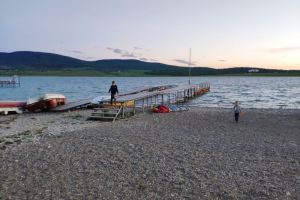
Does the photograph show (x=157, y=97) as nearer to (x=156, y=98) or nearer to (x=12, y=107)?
(x=156, y=98)

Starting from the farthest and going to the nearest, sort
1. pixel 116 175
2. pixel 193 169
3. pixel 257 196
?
pixel 193 169, pixel 116 175, pixel 257 196

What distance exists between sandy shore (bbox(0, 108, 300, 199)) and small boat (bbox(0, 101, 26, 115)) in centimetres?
934

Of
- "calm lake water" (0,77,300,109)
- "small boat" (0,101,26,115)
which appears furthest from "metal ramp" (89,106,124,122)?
"calm lake water" (0,77,300,109)

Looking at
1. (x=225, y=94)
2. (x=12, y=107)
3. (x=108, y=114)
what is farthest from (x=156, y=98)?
(x=108, y=114)

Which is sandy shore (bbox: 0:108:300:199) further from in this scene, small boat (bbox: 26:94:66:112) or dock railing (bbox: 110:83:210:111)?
small boat (bbox: 26:94:66:112)

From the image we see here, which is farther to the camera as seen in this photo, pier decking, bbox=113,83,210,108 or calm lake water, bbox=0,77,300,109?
calm lake water, bbox=0,77,300,109

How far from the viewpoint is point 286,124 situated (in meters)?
20.6

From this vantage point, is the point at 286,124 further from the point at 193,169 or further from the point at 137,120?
the point at 193,169

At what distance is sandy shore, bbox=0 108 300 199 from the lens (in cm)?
834

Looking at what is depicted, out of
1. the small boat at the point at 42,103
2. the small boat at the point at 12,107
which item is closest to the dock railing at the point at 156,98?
the small boat at the point at 42,103

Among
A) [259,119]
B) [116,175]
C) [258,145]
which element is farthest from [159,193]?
[259,119]

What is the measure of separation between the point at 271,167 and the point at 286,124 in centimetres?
1101

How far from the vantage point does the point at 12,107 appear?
1082 inches

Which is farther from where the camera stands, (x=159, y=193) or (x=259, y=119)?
(x=259, y=119)
